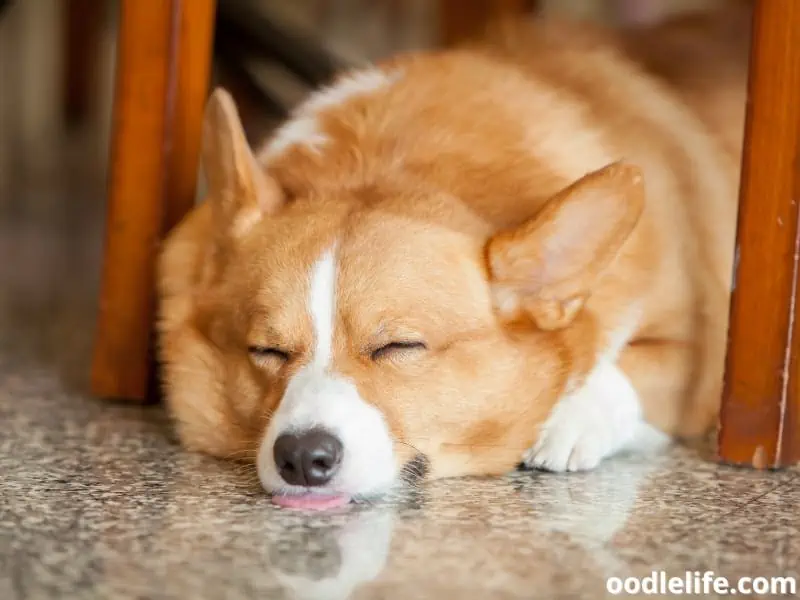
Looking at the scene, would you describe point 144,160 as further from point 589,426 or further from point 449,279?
point 589,426

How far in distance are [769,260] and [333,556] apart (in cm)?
79

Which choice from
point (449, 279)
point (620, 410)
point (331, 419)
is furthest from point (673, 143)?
point (331, 419)

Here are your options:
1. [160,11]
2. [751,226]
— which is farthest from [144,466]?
[751,226]

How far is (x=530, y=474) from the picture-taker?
1.64 meters

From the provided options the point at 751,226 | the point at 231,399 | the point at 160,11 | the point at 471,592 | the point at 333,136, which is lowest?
the point at 471,592

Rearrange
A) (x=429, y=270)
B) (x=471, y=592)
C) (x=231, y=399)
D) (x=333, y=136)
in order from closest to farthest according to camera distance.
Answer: (x=471, y=592)
(x=429, y=270)
(x=231, y=399)
(x=333, y=136)

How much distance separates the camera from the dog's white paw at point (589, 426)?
1.65 metres

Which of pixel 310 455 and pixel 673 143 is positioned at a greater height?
pixel 673 143

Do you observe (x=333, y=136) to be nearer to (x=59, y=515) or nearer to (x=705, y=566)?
(x=59, y=515)

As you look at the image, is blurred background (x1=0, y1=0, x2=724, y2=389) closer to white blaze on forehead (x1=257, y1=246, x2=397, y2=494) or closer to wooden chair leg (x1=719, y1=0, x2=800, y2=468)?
white blaze on forehead (x1=257, y1=246, x2=397, y2=494)

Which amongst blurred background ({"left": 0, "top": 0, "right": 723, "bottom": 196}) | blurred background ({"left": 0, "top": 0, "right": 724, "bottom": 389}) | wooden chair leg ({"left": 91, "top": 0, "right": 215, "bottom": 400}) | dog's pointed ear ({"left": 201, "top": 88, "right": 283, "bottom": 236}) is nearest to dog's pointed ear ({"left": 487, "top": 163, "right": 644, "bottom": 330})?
dog's pointed ear ({"left": 201, "top": 88, "right": 283, "bottom": 236})

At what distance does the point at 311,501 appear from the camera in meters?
1.44

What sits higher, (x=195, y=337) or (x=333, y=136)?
(x=333, y=136)

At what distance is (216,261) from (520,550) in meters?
0.73
